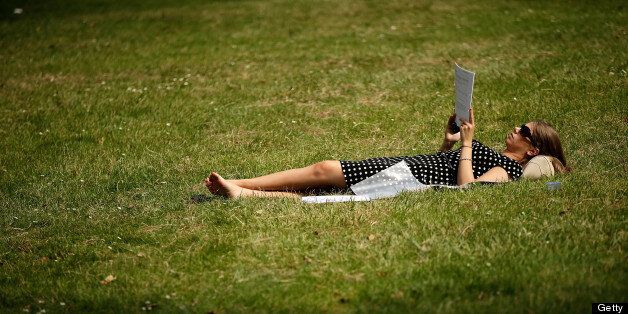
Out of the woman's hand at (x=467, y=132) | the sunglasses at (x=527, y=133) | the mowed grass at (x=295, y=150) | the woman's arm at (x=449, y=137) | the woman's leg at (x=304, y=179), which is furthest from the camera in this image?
the woman's arm at (x=449, y=137)

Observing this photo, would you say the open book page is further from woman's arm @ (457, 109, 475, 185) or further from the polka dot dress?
the polka dot dress

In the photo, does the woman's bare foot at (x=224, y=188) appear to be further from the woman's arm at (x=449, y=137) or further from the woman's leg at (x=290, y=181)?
the woman's arm at (x=449, y=137)

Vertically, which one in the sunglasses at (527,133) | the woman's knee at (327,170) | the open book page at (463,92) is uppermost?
the open book page at (463,92)

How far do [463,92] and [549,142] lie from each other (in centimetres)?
104

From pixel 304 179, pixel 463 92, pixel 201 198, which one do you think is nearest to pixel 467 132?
pixel 463 92

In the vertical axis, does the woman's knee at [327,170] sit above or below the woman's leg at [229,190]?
above

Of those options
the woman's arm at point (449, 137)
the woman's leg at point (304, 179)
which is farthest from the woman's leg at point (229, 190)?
the woman's arm at point (449, 137)

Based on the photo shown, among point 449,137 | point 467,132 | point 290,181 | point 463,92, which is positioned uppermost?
point 463,92

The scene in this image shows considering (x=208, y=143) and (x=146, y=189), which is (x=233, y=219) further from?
(x=208, y=143)

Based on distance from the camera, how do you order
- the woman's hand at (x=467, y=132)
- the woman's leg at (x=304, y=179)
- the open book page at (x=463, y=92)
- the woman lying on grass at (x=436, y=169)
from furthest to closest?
the woman's leg at (x=304, y=179) → the woman lying on grass at (x=436, y=169) → the woman's hand at (x=467, y=132) → the open book page at (x=463, y=92)

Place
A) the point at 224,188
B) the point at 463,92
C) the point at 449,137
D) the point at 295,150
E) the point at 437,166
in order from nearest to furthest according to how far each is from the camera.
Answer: the point at 463,92 → the point at 224,188 → the point at 437,166 → the point at 449,137 → the point at 295,150

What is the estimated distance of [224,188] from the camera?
7.16 m

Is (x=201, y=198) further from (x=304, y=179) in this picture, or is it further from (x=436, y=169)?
(x=436, y=169)

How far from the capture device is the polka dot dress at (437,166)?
7.20m
